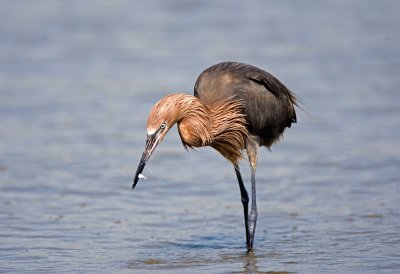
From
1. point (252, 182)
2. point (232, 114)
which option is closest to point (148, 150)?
point (232, 114)

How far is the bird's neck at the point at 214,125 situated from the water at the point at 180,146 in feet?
3.12

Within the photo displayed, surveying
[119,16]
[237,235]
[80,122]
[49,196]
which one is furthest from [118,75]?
[237,235]

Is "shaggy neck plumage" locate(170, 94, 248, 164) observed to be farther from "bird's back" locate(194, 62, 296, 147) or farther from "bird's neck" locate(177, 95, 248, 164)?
"bird's back" locate(194, 62, 296, 147)

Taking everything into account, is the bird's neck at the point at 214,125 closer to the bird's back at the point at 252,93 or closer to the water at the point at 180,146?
the bird's back at the point at 252,93

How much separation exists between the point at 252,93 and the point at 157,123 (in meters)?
1.38

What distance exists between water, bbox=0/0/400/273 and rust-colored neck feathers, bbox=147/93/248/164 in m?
0.97

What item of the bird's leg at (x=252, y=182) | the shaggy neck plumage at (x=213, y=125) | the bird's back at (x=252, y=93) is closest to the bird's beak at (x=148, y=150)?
the shaggy neck plumage at (x=213, y=125)

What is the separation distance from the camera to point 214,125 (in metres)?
8.33

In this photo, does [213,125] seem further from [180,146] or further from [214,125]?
[180,146]

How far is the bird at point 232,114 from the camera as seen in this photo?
7.95 m

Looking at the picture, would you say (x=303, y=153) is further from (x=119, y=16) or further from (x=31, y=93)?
(x=119, y=16)

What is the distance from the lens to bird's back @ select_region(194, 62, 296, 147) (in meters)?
8.55

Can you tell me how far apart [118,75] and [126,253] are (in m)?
7.34

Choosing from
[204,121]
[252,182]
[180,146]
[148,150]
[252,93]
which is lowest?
[180,146]
